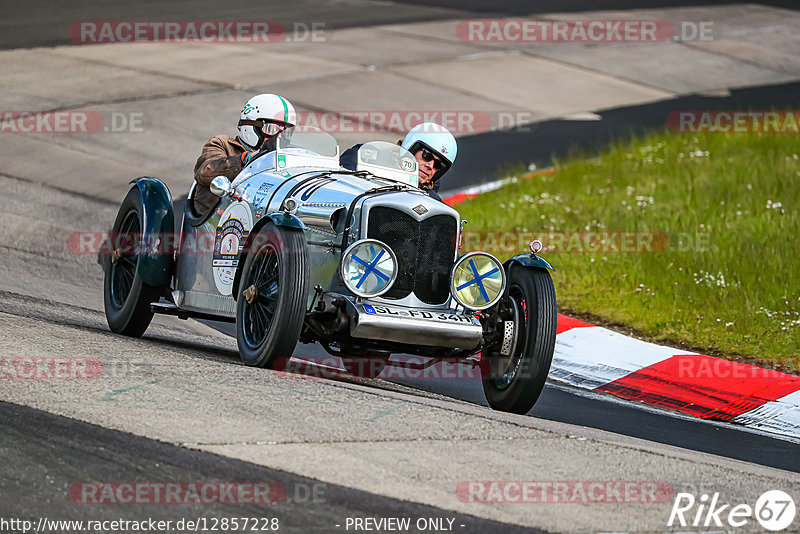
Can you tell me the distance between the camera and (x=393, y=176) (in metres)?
7.83

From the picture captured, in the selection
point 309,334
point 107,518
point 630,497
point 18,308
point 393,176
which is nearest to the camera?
point 107,518

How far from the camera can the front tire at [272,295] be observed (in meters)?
6.59

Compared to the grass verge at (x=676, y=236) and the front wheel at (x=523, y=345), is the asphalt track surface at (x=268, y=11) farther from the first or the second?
the front wheel at (x=523, y=345)

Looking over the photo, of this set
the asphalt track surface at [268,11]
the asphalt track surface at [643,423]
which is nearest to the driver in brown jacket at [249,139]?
the asphalt track surface at [643,423]

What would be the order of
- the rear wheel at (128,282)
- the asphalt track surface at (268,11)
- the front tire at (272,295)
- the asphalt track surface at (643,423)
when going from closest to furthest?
1. the front tire at (272,295)
2. the asphalt track surface at (643,423)
3. the rear wheel at (128,282)
4. the asphalt track surface at (268,11)

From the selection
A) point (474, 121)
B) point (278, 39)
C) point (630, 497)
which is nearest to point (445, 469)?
point (630, 497)

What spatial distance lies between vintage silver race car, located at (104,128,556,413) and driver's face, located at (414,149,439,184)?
44 centimetres

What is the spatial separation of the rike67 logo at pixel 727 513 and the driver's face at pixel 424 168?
3.72 meters

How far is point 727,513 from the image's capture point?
499 cm

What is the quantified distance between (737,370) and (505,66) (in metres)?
13.4

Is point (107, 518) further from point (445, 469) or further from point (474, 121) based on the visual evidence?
point (474, 121)

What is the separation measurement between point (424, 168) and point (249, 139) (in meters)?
1.22

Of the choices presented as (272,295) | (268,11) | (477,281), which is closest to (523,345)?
(477,281)

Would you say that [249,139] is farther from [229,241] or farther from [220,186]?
[229,241]
